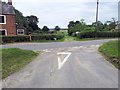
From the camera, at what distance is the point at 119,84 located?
1127 cm

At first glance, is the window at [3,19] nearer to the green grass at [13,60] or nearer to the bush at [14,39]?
the bush at [14,39]

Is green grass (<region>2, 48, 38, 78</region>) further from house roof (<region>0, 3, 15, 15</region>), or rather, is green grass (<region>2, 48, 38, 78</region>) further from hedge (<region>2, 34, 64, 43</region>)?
house roof (<region>0, 3, 15, 15</region>)

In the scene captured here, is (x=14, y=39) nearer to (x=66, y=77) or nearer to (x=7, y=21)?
(x=7, y=21)

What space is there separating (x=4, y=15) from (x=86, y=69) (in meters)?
37.0

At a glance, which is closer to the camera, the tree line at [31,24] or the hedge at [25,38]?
the hedge at [25,38]

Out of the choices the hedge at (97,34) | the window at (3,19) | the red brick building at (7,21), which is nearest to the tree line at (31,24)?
the red brick building at (7,21)

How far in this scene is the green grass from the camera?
1581 cm

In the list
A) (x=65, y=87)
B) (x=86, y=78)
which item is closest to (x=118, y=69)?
(x=86, y=78)

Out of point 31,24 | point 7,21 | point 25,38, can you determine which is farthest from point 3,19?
point 31,24

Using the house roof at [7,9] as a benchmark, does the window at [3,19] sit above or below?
below

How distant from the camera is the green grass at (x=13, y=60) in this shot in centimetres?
1581

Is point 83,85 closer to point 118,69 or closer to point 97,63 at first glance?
point 118,69

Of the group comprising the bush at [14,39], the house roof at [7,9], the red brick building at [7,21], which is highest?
the house roof at [7,9]

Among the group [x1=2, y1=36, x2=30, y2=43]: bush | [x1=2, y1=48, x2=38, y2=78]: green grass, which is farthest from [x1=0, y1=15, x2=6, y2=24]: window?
[x1=2, y1=48, x2=38, y2=78]: green grass
